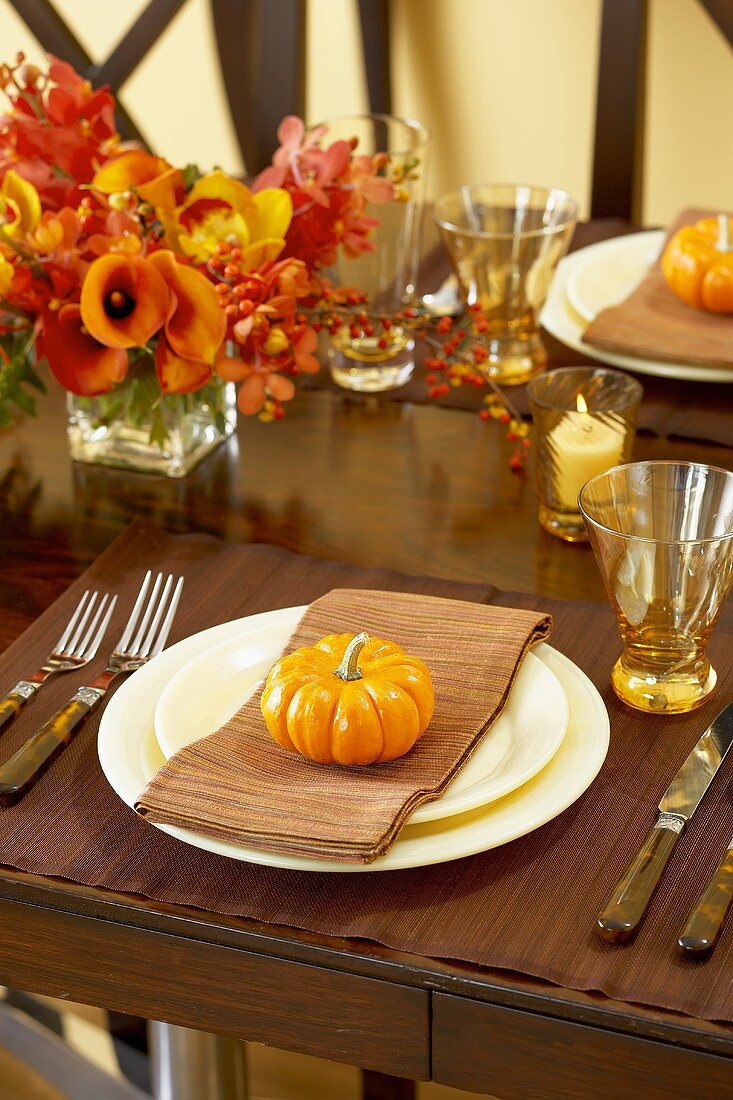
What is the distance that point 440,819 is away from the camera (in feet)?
2.30

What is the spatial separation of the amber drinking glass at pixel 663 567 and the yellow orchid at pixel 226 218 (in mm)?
368

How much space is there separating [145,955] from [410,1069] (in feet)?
0.49

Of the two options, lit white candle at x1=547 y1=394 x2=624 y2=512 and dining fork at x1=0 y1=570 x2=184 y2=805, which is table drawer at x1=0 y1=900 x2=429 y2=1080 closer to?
dining fork at x1=0 y1=570 x2=184 y2=805

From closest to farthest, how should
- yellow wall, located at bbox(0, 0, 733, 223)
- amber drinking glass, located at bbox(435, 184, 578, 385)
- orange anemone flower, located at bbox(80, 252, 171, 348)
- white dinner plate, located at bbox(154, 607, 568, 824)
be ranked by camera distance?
white dinner plate, located at bbox(154, 607, 568, 824)
orange anemone flower, located at bbox(80, 252, 171, 348)
amber drinking glass, located at bbox(435, 184, 578, 385)
yellow wall, located at bbox(0, 0, 733, 223)

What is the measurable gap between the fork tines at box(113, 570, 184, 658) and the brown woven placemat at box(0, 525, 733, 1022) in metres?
0.05

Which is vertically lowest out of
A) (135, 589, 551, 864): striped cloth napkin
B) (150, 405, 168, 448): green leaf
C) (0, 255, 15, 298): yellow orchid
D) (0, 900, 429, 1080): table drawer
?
(0, 900, 429, 1080): table drawer

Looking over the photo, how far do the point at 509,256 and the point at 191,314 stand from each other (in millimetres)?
354

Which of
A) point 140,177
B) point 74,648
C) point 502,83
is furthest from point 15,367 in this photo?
point 502,83

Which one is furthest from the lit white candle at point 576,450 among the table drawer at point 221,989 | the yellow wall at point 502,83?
the yellow wall at point 502,83

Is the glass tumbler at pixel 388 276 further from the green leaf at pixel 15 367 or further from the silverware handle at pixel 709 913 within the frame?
the silverware handle at pixel 709 913

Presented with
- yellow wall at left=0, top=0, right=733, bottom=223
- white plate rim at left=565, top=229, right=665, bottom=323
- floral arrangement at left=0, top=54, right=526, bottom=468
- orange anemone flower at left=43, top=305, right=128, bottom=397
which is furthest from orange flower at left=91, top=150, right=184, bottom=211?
yellow wall at left=0, top=0, right=733, bottom=223

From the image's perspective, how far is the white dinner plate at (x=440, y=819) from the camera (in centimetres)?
67

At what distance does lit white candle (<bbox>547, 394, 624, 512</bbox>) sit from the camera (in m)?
1.03

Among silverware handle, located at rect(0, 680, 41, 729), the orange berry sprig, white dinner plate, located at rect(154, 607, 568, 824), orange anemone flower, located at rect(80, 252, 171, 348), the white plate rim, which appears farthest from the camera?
the white plate rim
